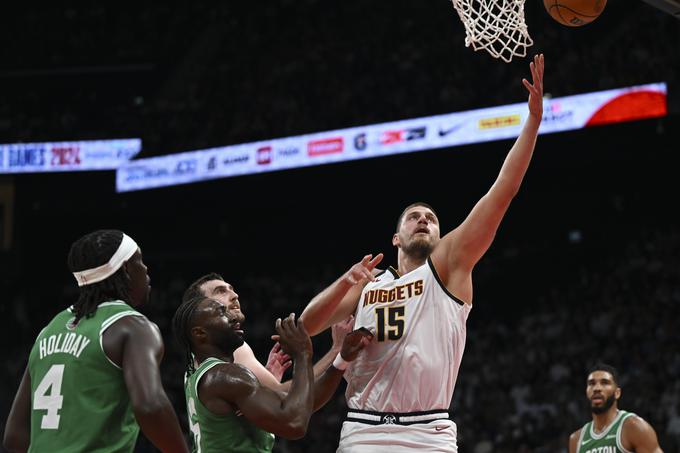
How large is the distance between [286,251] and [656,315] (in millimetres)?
7945

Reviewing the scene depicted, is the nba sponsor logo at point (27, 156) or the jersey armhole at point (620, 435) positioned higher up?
the nba sponsor logo at point (27, 156)

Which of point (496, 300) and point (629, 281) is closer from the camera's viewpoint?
point (629, 281)

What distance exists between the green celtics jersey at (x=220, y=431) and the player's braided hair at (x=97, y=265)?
68cm

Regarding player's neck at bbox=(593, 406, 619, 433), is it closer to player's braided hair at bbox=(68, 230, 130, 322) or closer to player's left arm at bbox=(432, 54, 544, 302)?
player's left arm at bbox=(432, 54, 544, 302)

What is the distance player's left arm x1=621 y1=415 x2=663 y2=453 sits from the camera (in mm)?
7344

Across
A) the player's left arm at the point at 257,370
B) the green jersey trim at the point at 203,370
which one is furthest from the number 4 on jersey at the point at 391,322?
the green jersey trim at the point at 203,370

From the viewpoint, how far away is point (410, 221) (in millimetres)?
4797

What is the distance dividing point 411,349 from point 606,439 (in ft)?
12.6

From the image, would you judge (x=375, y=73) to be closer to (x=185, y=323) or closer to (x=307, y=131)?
(x=307, y=131)

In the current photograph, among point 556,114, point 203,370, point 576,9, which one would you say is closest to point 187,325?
point 203,370

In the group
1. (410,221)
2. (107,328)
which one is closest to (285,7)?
(410,221)

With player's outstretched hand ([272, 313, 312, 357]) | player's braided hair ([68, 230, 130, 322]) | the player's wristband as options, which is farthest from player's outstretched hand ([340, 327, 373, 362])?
player's braided hair ([68, 230, 130, 322])

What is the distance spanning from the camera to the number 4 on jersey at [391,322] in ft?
14.8

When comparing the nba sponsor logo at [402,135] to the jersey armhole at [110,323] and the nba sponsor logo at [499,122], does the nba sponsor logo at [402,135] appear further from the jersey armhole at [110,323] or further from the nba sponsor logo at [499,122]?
the jersey armhole at [110,323]
